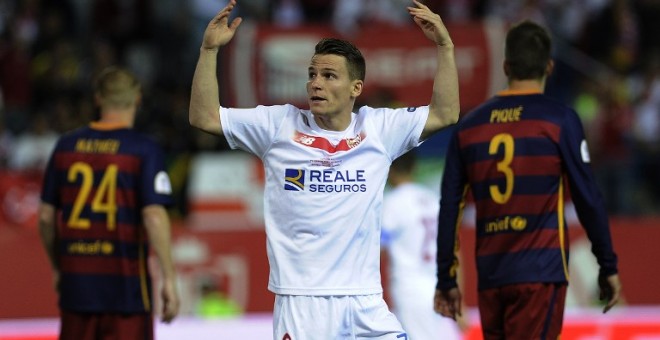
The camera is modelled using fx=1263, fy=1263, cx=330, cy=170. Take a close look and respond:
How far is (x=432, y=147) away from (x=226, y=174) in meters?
2.53

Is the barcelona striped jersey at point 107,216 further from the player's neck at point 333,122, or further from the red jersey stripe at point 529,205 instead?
the red jersey stripe at point 529,205

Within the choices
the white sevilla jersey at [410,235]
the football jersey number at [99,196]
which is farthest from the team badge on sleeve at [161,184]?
the white sevilla jersey at [410,235]

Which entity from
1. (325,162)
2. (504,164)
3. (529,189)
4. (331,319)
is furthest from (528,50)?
(331,319)

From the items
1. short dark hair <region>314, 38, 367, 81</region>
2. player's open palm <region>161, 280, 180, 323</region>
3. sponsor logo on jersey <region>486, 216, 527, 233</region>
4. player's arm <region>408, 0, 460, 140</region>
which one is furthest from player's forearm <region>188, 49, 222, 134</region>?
player's open palm <region>161, 280, 180, 323</region>

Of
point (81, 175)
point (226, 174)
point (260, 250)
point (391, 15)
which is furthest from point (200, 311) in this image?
point (391, 15)

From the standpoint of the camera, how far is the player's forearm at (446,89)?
5.92m

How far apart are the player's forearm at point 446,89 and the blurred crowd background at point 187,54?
8974mm

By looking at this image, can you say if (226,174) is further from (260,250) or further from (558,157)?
Answer: (558,157)

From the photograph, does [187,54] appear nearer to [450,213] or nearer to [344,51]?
[450,213]

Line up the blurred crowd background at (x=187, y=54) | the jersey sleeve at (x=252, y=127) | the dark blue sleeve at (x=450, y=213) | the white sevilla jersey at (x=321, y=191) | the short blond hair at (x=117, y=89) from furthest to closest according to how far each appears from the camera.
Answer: the blurred crowd background at (x=187, y=54) → the short blond hair at (x=117, y=89) → the dark blue sleeve at (x=450, y=213) → the jersey sleeve at (x=252, y=127) → the white sevilla jersey at (x=321, y=191)

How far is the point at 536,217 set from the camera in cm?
645

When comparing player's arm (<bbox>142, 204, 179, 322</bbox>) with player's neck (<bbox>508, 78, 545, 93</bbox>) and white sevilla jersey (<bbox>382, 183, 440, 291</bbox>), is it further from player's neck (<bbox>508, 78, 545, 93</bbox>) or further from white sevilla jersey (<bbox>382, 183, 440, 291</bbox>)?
player's neck (<bbox>508, 78, 545, 93</bbox>)

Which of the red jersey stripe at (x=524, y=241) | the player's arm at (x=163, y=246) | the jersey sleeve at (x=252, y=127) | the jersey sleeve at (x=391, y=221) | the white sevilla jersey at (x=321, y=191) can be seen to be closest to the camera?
the white sevilla jersey at (x=321, y=191)

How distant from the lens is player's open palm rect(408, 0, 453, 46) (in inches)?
230
